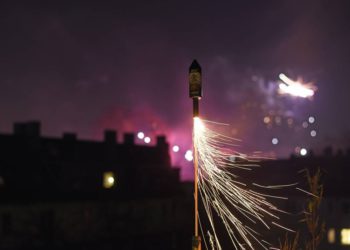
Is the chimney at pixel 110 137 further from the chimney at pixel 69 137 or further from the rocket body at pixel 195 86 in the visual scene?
the rocket body at pixel 195 86

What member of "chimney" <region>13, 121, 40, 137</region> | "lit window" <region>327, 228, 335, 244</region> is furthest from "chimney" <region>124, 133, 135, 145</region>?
"lit window" <region>327, 228, 335, 244</region>

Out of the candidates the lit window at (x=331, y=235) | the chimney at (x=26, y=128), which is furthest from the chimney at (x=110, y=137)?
the lit window at (x=331, y=235)

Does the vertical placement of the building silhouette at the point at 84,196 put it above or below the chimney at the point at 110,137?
below

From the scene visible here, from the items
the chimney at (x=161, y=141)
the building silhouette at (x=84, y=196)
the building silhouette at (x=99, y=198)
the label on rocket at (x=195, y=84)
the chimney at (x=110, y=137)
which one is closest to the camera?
the label on rocket at (x=195, y=84)

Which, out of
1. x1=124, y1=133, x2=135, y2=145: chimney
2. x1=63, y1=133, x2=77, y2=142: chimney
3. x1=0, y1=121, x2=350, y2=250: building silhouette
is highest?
x1=124, y1=133, x2=135, y2=145: chimney

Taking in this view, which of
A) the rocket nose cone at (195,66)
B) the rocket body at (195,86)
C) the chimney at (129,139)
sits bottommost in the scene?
the rocket body at (195,86)

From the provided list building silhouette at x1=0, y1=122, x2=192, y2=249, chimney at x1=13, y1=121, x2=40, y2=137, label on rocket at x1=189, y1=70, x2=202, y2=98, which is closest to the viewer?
label on rocket at x1=189, y1=70, x2=202, y2=98

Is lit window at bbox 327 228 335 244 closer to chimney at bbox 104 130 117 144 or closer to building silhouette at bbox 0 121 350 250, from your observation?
building silhouette at bbox 0 121 350 250

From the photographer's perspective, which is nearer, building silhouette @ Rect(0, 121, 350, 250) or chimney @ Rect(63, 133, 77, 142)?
building silhouette @ Rect(0, 121, 350, 250)
